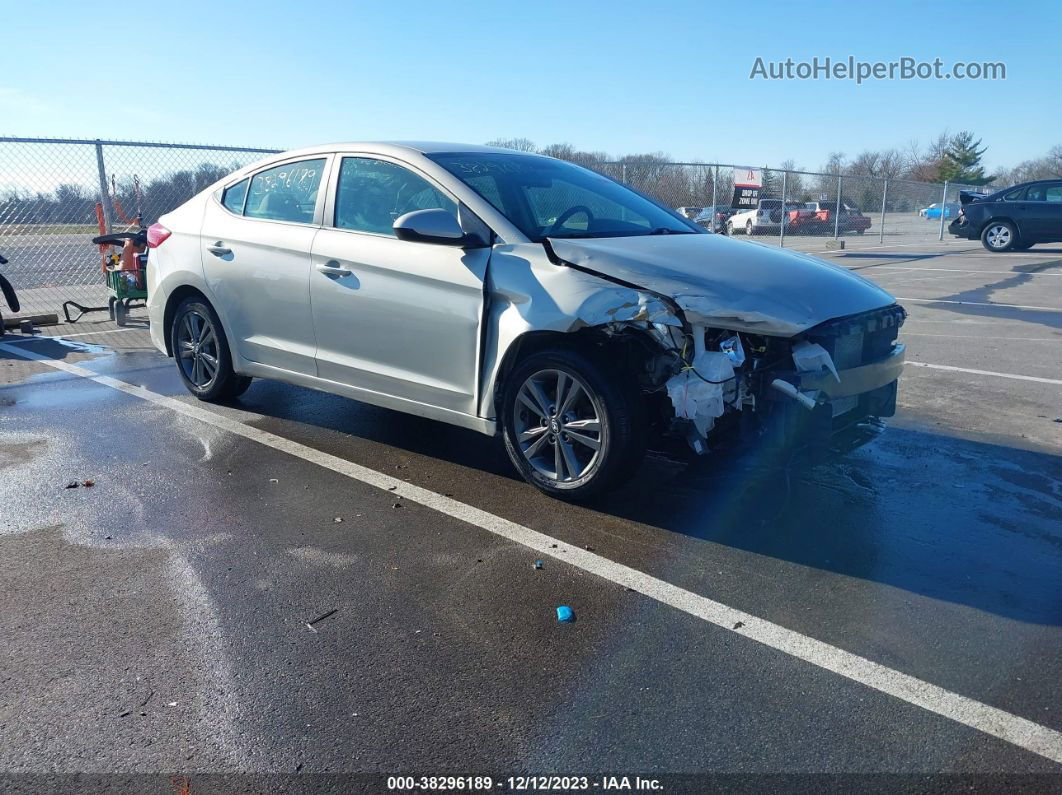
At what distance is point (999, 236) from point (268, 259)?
20491 millimetres

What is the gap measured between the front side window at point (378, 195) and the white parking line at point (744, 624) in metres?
1.38

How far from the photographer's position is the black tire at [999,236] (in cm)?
2067

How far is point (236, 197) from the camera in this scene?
19.0 ft

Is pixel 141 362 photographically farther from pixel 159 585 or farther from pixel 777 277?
pixel 777 277

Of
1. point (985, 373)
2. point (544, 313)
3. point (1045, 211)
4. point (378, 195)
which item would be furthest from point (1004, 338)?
point (1045, 211)

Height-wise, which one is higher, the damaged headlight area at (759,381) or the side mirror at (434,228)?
the side mirror at (434,228)

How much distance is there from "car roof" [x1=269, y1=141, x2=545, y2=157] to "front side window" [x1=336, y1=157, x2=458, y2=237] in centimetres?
7

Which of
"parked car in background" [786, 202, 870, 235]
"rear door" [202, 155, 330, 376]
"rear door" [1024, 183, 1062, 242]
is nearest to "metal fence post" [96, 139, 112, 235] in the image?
"rear door" [202, 155, 330, 376]

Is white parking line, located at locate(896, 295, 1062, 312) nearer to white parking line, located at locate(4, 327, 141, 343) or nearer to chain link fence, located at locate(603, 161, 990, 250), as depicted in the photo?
chain link fence, located at locate(603, 161, 990, 250)

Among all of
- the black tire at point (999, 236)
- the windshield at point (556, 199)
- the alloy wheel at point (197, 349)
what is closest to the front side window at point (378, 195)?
the windshield at point (556, 199)

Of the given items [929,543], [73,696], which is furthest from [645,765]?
[929,543]

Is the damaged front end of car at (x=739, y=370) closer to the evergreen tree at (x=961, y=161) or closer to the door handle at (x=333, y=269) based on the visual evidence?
the door handle at (x=333, y=269)

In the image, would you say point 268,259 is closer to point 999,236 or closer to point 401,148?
point 401,148

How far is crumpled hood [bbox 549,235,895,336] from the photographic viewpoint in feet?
12.6
